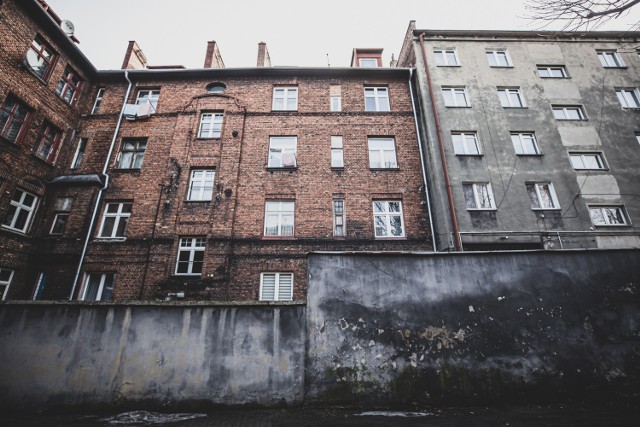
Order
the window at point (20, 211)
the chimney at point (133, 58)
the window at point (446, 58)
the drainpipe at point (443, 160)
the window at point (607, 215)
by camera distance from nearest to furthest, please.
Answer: the window at point (20, 211) → the drainpipe at point (443, 160) → the window at point (607, 215) → the window at point (446, 58) → the chimney at point (133, 58)

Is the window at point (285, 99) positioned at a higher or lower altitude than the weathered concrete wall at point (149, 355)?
higher

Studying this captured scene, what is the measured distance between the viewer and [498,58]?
1558cm

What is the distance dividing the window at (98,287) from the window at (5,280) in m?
2.38

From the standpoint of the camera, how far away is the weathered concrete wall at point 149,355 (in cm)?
588

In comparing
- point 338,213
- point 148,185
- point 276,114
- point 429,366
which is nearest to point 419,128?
point 338,213

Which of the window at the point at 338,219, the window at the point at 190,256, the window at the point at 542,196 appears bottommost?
the window at the point at 190,256

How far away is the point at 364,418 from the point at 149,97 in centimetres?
1653

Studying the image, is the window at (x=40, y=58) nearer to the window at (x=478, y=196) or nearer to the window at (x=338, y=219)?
the window at (x=338, y=219)

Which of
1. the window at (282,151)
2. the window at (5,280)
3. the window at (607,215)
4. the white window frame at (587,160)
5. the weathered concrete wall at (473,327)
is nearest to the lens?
the weathered concrete wall at (473,327)

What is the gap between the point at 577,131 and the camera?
13719mm

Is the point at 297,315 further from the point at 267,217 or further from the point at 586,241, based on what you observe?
the point at 586,241

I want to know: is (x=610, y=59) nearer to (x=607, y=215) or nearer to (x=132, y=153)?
(x=607, y=215)

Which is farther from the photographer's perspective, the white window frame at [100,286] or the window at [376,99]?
the window at [376,99]

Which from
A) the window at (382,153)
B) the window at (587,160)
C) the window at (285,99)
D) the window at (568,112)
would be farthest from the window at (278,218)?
the window at (568,112)
